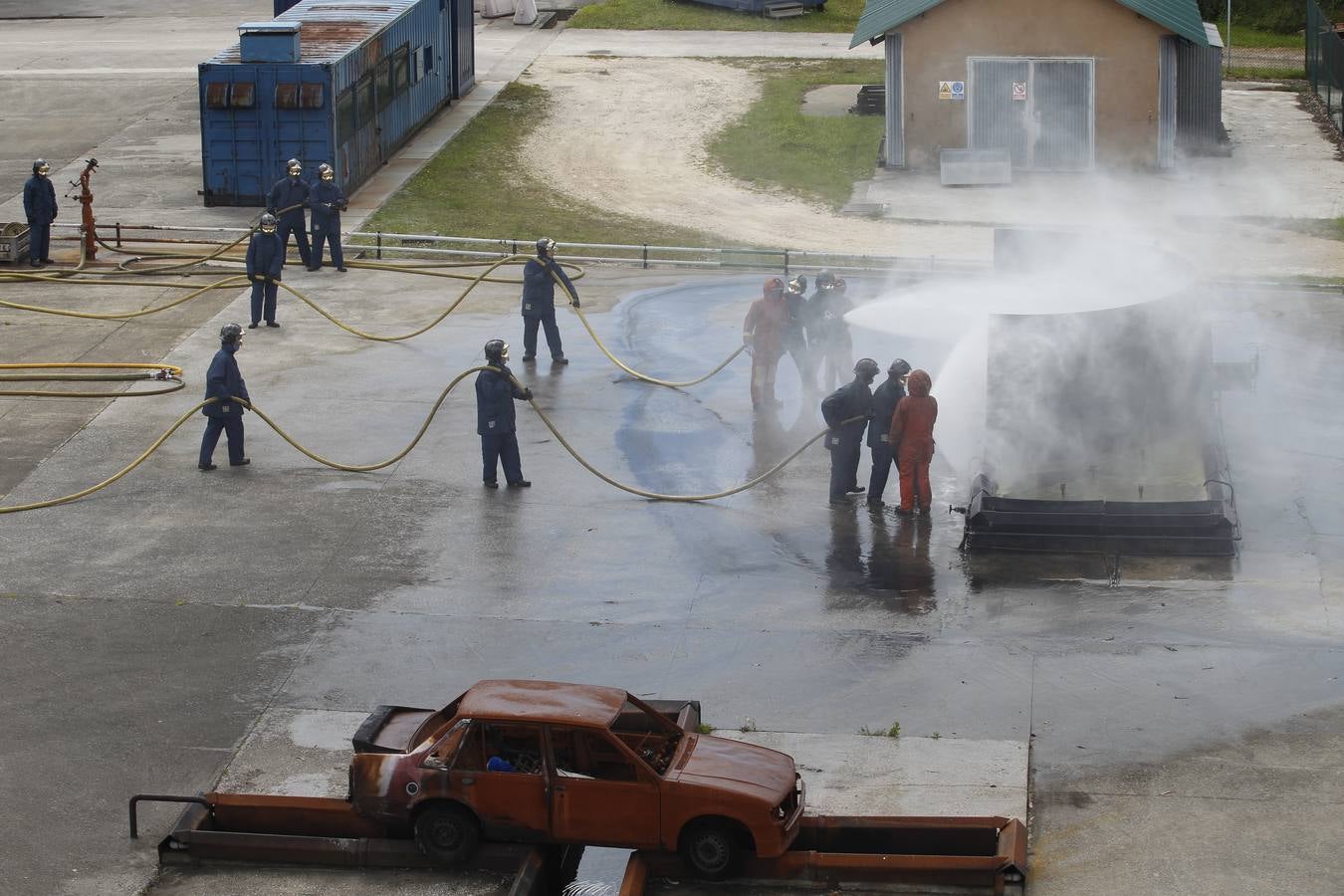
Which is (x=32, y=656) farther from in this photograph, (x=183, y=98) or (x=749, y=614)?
(x=183, y=98)

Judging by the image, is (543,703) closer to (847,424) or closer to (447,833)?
(447,833)

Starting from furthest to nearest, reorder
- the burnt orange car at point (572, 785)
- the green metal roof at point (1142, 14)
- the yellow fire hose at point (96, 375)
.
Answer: the green metal roof at point (1142, 14) < the yellow fire hose at point (96, 375) < the burnt orange car at point (572, 785)

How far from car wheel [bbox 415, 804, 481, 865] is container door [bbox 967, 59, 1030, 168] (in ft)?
78.4

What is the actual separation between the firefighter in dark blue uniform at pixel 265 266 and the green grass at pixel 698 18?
2517 cm

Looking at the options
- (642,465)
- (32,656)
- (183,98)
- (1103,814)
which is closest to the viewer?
(1103,814)

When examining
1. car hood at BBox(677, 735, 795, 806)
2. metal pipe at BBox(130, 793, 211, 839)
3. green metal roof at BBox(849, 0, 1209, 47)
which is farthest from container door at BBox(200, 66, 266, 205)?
car hood at BBox(677, 735, 795, 806)

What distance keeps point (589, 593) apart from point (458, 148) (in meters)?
19.9

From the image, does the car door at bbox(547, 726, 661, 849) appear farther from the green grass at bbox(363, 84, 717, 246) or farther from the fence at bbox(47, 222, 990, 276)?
the green grass at bbox(363, 84, 717, 246)

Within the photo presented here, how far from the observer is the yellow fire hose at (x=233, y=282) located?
818 inches

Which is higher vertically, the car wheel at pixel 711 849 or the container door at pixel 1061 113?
the container door at pixel 1061 113

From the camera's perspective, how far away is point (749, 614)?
14.3 m

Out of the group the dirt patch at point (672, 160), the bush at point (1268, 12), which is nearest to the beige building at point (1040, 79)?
the dirt patch at point (672, 160)

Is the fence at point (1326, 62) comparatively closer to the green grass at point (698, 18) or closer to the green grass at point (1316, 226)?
the green grass at point (1316, 226)

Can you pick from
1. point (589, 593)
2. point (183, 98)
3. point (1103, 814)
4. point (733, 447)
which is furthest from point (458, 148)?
point (1103, 814)
